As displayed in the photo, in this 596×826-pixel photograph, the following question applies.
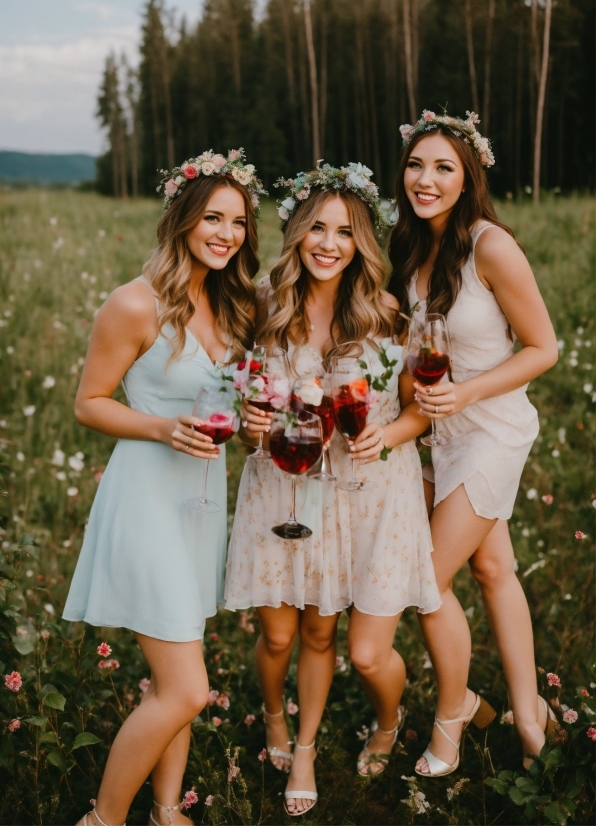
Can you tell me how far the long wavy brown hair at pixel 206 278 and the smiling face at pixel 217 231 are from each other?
0.02m

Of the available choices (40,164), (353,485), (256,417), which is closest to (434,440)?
(353,485)

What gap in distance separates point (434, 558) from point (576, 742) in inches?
34.9

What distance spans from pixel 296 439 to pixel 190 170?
130cm

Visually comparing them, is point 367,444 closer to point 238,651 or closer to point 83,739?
point 83,739

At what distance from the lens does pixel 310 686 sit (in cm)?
336

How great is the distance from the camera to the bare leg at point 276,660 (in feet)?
10.8

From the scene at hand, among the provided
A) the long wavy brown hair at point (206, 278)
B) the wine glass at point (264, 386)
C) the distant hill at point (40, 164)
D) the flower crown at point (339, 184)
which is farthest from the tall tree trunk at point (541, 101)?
the wine glass at point (264, 386)

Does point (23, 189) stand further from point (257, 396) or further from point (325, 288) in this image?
point (257, 396)

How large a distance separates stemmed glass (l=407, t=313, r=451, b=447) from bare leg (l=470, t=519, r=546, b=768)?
1.08m

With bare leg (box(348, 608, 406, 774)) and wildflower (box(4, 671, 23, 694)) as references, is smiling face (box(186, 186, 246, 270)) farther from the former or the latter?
wildflower (box(4, 671, 23, 694))

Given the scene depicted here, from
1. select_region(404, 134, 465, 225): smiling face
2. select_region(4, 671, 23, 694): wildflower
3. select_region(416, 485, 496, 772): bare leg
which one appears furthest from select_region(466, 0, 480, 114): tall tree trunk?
select_region(4, 671, 23, 694): wildflower

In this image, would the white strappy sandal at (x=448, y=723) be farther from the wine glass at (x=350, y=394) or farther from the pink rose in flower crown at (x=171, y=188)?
the pink rose in flower crown at (x=171, y=188)

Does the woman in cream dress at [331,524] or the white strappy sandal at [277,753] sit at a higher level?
the woman in cream dress at [331,524]

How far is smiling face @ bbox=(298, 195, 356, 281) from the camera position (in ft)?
10.6
